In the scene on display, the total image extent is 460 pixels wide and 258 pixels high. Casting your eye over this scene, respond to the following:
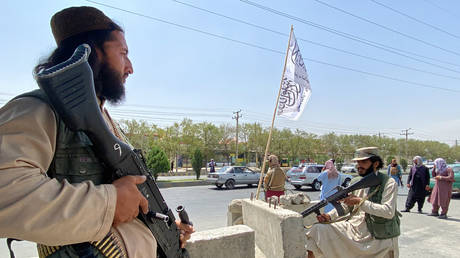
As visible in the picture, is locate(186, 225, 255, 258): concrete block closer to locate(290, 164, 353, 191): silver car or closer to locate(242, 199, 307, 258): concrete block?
locate(242, 199, 307, 258): concrete block

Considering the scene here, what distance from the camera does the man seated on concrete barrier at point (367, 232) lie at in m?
2.93

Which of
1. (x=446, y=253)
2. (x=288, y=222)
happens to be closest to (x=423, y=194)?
(x=446, y=253)

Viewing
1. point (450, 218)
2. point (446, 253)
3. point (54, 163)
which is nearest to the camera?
point (54, 163)

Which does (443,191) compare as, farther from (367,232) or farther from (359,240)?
(359,240)

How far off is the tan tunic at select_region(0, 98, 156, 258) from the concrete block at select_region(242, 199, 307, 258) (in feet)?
7.35

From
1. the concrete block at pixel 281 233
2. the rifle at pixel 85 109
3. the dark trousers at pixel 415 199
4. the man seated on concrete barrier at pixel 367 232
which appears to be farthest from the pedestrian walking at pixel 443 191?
the rifle at pixel 85 109

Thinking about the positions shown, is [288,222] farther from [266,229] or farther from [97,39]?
[97,39]

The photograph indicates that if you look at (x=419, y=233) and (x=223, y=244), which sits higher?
(x=223, y=244)

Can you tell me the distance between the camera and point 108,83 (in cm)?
125

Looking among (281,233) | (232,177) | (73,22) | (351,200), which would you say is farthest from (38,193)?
(232,177)

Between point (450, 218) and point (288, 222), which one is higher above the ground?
point (288, 222)

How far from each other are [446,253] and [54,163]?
219 inches

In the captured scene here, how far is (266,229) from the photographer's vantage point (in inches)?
126

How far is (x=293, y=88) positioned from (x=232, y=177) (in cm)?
1198
